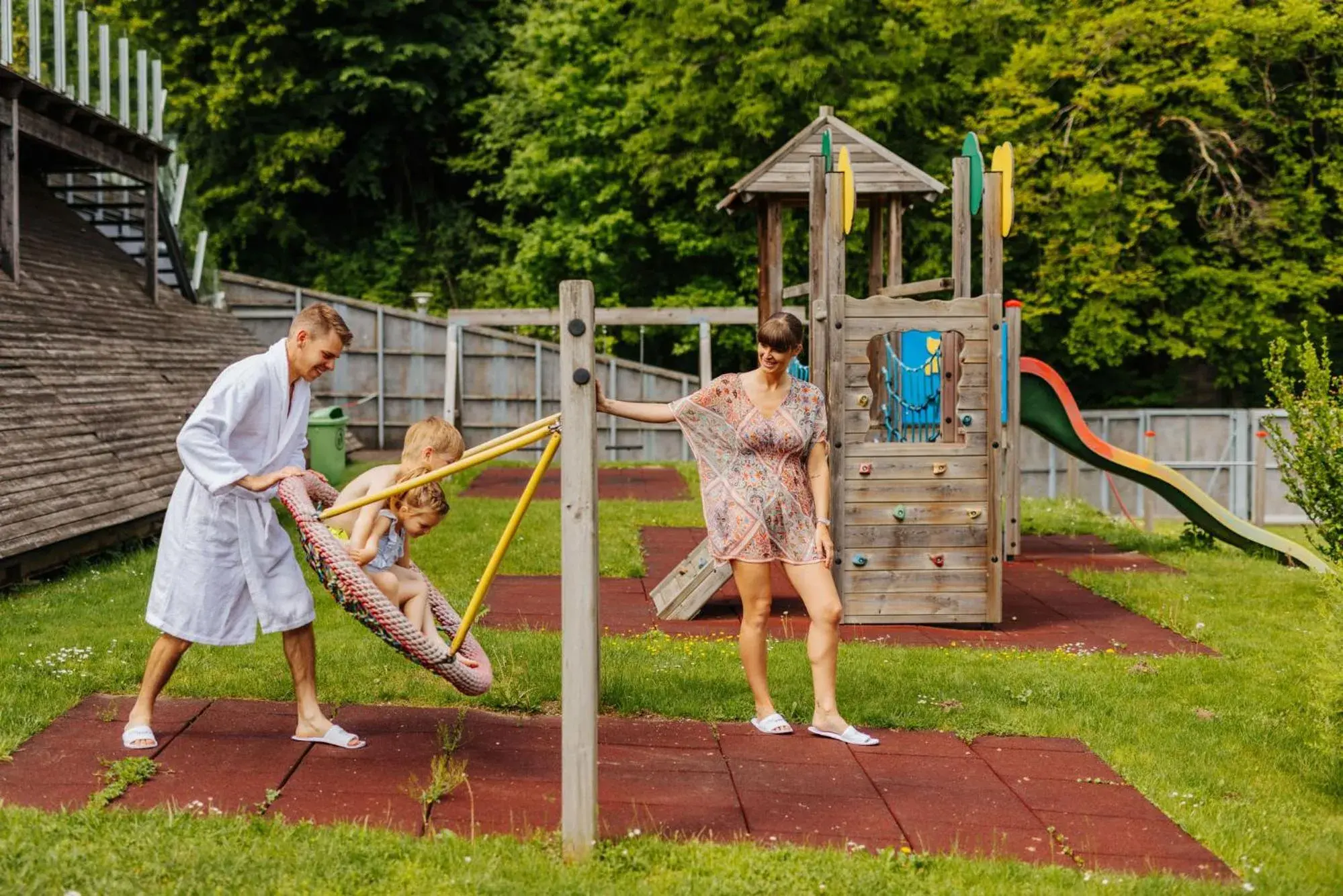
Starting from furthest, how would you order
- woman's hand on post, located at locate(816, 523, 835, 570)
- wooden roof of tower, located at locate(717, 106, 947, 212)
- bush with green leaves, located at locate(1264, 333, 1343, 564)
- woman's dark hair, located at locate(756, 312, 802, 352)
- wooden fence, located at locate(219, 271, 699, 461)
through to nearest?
wooden fence, located at locate(219, 271, 699, 461) < wooden roof of tower, located at locate(717, 106, 947, 212) < bush with green leaves, located at locate(1264, 333, 1343, 564) < woman's hand on post, located at locate(816, 523, 835, 570) < woman's dark hair, located at locate(756, 312, 802, 352)

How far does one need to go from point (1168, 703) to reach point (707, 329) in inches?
524

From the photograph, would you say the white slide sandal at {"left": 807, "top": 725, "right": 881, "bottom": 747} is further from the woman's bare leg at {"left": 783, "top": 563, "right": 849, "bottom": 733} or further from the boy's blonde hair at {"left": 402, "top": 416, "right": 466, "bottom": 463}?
the boy's blonde hair at {"left": 402, "top": 416, "right": 466, "bottom": 463}

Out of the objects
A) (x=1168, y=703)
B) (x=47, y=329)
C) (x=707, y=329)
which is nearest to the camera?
(x=1168, y=703)

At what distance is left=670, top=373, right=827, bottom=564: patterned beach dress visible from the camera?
6105mm

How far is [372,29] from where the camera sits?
33.8 metres

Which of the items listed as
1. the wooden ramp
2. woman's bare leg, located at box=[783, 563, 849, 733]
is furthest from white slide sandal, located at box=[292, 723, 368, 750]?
the wooden ramp

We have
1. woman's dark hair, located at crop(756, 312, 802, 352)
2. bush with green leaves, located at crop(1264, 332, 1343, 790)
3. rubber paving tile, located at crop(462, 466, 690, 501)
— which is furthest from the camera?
rubber paving tile, located at crop(462, 466, 690, 501)

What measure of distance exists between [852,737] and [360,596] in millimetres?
2406

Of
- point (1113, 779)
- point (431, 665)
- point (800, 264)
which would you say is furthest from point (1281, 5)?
point (431, 665)

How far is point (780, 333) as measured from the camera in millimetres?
5941

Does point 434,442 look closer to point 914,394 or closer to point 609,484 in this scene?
point 914,394

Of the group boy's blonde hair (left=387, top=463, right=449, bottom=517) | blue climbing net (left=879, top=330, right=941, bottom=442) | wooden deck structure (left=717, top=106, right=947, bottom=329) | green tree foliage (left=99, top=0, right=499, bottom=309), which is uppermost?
green tree foliage (left=99, top=0, right=499, bottom=309)

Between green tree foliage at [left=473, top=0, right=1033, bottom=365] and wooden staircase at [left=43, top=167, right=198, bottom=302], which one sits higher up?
green tree foliage at [left=473, top=0, right=1033, bottom=365]

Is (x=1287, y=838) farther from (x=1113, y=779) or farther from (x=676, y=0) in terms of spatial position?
(x=676, y=0)
